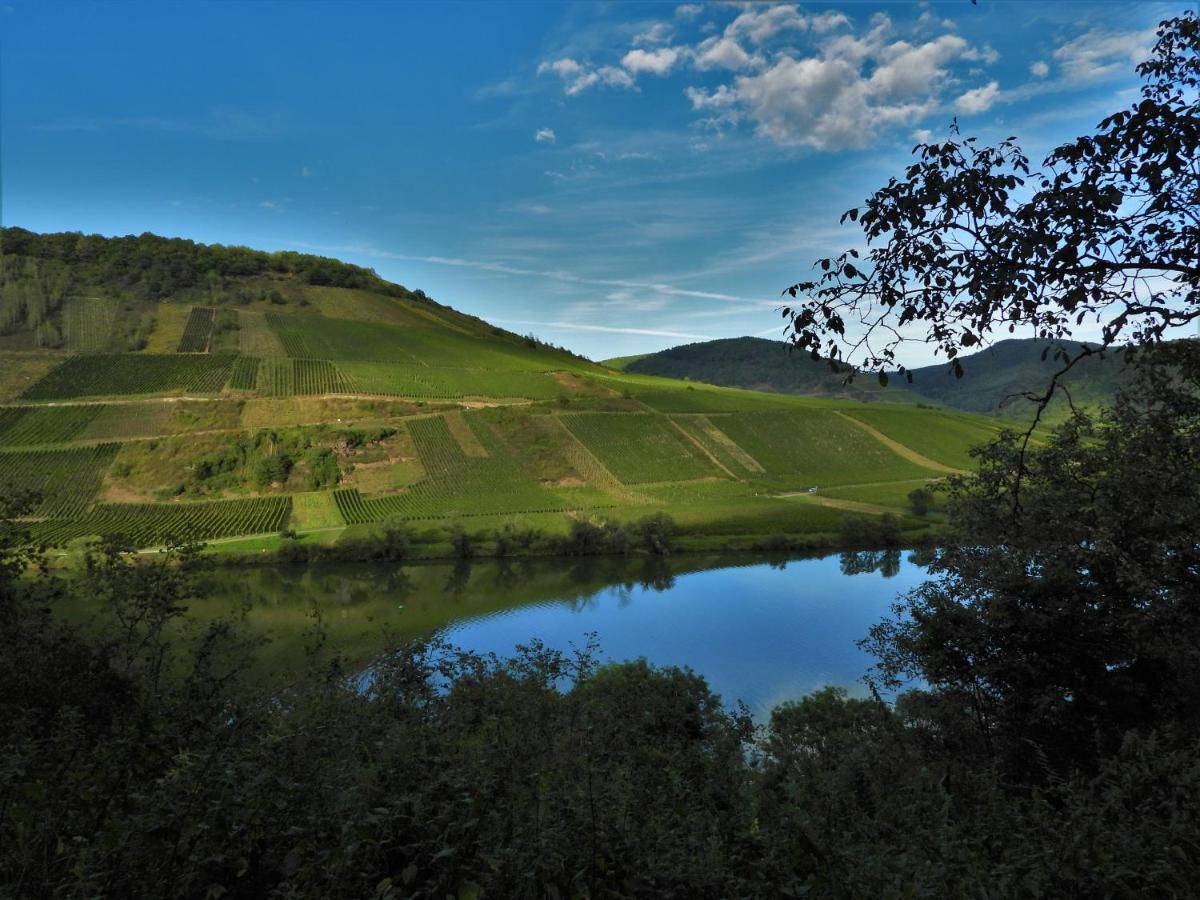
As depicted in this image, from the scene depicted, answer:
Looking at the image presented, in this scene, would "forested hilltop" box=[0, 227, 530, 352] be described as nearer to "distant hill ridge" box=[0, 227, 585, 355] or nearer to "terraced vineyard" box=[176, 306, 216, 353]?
"distant hill ridge" box=[0, 227, 585, 355]

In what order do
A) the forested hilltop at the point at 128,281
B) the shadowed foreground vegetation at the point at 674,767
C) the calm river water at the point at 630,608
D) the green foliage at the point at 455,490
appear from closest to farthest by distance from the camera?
the shadowed foreground vegetation at the point at 674,767, the calm river water at the point at 630,608, the green foliage at the point at 455,490, the forested hilltop at the point at 128,281

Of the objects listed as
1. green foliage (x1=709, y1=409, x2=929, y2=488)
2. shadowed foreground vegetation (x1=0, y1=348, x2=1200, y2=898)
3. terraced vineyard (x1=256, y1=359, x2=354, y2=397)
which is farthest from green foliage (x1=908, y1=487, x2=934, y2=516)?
terraced vineyard (x1=256, y1=359, x2=354, y2=397)

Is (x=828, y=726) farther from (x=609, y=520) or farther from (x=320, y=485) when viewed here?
(x=320, y=485)

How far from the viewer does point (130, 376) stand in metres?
93.4

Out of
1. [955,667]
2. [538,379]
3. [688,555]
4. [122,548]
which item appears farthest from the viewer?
[538,379]

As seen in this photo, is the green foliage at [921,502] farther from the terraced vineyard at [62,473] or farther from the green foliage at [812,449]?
the terraced vineyard at [62,473]

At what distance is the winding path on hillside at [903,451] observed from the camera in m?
95.8

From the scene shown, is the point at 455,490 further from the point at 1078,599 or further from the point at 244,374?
the point at 1078,599

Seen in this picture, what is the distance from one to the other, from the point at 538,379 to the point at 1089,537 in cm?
10760

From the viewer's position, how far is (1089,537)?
43.6ft

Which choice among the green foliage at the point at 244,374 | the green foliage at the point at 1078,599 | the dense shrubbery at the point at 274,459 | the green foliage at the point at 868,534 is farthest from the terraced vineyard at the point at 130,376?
the green foliage at the point at 1078,599

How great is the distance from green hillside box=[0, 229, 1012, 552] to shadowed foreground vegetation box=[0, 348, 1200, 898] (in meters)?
50.7

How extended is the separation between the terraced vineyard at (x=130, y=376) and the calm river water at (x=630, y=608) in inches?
1983

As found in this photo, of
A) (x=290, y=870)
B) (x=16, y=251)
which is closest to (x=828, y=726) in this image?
(x=290, y=870)
